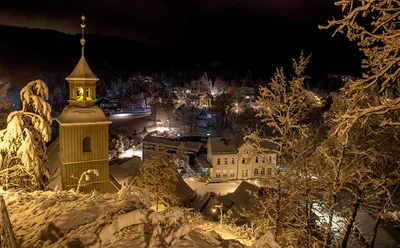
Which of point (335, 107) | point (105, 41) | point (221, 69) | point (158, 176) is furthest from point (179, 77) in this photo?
point (335, 107)

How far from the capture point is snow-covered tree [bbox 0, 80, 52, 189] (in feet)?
36.3

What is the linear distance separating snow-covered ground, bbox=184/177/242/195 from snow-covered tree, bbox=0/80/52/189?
19119 mm

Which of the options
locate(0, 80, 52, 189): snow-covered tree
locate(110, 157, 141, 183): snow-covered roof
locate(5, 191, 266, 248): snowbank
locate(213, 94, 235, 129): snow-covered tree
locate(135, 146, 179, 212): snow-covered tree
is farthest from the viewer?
locate(213, 94, 235, 129): snow-covered tree

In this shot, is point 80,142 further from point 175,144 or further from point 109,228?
point 175,144

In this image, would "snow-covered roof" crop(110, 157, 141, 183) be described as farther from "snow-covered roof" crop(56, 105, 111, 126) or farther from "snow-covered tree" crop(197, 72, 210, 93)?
"snow-covered tree" crop(197, 72, 210, 93)

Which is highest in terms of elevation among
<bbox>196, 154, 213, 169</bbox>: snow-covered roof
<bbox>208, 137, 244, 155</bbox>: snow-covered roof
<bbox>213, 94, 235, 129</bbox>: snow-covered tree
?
<bbox>213, 94, 235, 129</bbox>: snow-covered tree

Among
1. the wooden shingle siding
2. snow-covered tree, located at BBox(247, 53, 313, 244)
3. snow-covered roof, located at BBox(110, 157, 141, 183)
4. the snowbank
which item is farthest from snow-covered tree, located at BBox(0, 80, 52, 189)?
snow-covered roof, located at BBox(110, 157, 141, 183)

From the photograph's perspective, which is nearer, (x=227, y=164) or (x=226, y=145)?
(x=227, y=164)

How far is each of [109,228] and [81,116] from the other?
35.4 ft

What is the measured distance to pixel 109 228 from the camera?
5691 millimetres

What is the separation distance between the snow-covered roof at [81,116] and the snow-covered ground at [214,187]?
52.6ft

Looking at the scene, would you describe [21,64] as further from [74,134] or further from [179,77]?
[74,134]

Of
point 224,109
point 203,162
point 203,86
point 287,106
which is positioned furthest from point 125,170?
point 203,86

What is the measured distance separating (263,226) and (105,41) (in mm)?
168340
